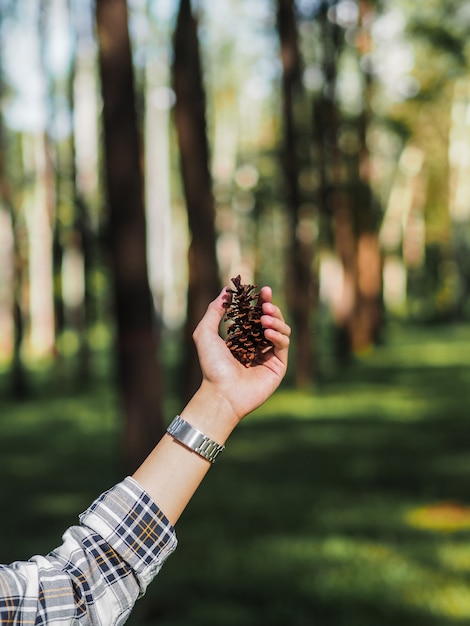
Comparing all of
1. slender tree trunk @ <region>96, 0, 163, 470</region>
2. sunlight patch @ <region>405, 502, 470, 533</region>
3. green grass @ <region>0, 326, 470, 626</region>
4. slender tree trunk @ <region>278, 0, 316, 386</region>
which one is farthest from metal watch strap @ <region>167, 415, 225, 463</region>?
slender tree trunk @ <region>278, 0, 316, 386</region>

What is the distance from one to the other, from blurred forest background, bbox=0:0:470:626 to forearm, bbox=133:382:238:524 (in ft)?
16.4

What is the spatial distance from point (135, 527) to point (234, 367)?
0.42 meters

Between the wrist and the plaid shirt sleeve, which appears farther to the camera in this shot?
the wrist

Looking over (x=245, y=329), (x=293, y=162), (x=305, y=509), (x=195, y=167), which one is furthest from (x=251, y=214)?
(x=245, y=329)

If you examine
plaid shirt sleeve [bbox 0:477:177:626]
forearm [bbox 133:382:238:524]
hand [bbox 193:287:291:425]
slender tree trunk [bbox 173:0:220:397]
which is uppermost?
slender tree trunk [bbox 173:0:220:397]

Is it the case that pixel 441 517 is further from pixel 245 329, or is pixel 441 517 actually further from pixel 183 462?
pixel 183 462

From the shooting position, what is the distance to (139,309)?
823cm

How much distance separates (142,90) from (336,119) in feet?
32.6

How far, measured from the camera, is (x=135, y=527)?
1.87 metres

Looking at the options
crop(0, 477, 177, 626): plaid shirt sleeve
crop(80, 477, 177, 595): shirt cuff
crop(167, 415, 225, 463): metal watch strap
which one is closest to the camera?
crop(0, 477, 177, 626): plaid shirt sleeve

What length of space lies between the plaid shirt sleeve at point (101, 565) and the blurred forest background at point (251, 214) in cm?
512

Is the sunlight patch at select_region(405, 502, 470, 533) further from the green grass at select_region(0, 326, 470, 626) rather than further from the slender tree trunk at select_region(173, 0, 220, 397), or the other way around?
the slender tree trunk at select_region(173, 0, 220, 397)

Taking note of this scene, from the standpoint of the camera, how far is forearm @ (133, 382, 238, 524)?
6.34 feet

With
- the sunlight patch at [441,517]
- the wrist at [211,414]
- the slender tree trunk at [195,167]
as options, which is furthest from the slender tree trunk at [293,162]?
the wrist at [211,414]
